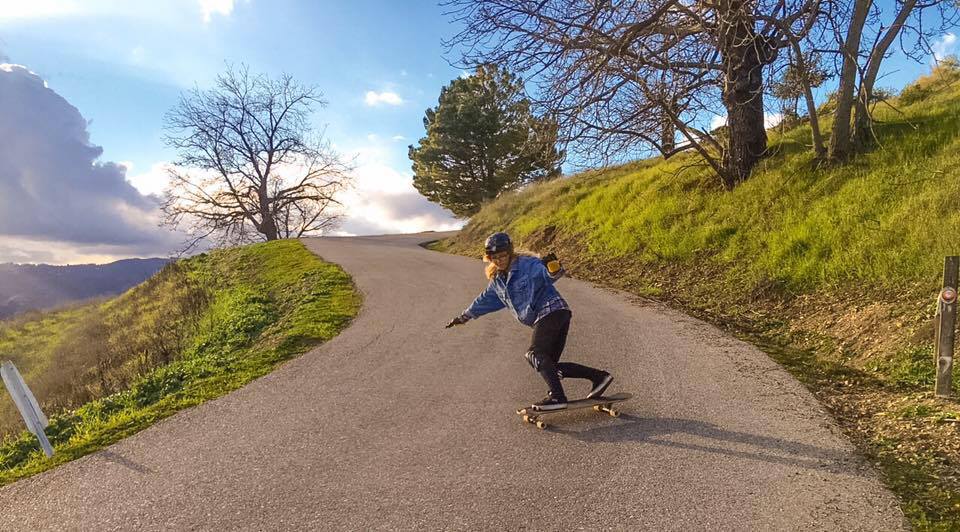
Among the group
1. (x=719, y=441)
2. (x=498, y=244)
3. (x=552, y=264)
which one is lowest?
(x=719, y=441)

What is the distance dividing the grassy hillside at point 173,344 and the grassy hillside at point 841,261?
256 inches

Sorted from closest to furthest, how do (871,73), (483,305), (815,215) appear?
(483,305) → (815,215) → (871,73)

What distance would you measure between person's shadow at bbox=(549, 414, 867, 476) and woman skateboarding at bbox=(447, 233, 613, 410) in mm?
362

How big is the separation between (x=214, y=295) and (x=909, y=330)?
16.2 meters

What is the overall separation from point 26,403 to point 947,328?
8.58 meters

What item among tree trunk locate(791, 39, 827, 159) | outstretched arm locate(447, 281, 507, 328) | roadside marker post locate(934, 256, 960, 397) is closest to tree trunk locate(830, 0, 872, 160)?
tree trunk locate(791, 39, 827, 159)

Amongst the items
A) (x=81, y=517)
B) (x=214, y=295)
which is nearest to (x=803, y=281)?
(x=81, y=517)

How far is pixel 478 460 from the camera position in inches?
150

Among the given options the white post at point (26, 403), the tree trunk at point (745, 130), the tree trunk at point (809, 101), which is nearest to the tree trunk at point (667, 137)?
the tree trunk at point (745, 130)

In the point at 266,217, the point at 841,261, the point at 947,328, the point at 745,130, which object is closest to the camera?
the point at 947,328

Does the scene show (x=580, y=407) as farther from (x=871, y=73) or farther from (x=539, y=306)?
(x=871, y=73)

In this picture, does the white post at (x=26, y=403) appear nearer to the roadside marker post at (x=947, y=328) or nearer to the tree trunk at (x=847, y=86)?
the roadside marker post at (x=947, y=328)

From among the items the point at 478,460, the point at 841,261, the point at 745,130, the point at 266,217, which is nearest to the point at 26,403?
the point at 478,460

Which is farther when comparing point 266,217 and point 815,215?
point 266,217
